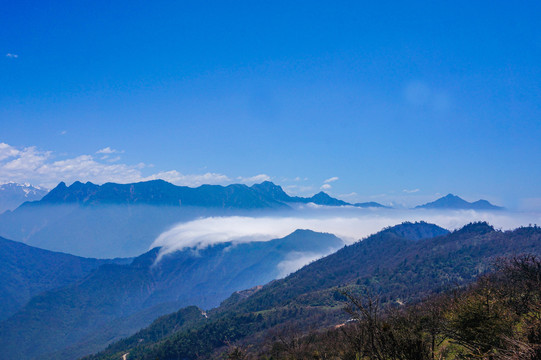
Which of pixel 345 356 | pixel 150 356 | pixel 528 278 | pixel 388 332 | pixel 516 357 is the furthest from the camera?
pixel 150 356

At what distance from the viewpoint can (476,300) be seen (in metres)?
20.1

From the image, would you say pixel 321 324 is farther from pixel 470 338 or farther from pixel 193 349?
pixel 470 338

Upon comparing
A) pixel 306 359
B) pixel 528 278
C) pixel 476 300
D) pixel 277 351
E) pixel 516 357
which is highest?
pixel 516 357

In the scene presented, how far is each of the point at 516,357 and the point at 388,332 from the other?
3215 millimetres

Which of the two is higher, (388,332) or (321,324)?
(388,332)

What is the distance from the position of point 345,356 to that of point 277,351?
45.0 meters

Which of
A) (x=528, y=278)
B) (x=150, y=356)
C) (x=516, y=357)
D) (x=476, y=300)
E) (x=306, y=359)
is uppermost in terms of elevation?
(x=516, y=357)

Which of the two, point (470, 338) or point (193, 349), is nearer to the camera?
point (470, 338)

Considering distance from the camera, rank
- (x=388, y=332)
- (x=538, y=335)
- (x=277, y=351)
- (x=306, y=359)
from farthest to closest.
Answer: (x=277, y=351) < (x=306, y=359) < (x=538, y=335) < (x=388, y=332)

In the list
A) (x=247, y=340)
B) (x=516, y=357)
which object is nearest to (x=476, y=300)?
(x=516, y=357)

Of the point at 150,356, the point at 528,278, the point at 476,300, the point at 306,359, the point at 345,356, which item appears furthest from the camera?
the point at 150,356

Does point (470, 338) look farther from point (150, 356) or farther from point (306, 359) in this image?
point (150, 356)

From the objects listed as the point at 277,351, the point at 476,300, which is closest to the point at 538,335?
the point at 476,300

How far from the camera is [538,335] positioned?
1225cm
